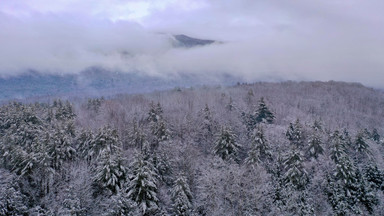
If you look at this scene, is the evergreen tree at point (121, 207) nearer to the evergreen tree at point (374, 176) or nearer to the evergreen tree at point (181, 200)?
the evergreen tree at point (181, 200)

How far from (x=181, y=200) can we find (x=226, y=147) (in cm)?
1778

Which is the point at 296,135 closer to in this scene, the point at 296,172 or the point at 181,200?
the point at 296,172

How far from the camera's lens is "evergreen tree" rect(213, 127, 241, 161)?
50.6m

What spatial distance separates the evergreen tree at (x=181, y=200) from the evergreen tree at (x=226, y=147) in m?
15.3

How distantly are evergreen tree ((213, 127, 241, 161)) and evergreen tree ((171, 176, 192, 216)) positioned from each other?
15.3 m

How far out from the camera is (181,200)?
116 ft

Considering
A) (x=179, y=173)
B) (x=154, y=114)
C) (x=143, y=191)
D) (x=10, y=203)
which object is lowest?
(x=143, y=191)

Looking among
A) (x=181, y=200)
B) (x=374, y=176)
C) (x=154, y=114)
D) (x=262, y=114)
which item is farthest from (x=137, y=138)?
(x=374, y=176)

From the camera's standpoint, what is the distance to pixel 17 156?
3947 centimetres

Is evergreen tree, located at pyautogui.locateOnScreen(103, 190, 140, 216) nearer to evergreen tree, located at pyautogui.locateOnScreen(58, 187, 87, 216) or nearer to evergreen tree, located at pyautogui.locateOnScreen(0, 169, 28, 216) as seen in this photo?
evergreen tree, located at pyautogui.locateOnScreen(58, 187, 87, 216)

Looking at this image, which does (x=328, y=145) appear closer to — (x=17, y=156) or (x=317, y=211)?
(x=317, y=211)

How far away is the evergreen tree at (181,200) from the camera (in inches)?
1388

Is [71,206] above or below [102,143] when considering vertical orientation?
below

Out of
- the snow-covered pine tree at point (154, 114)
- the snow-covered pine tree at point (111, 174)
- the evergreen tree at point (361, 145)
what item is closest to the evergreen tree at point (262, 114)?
the evergreen tree at point (361, 145)
